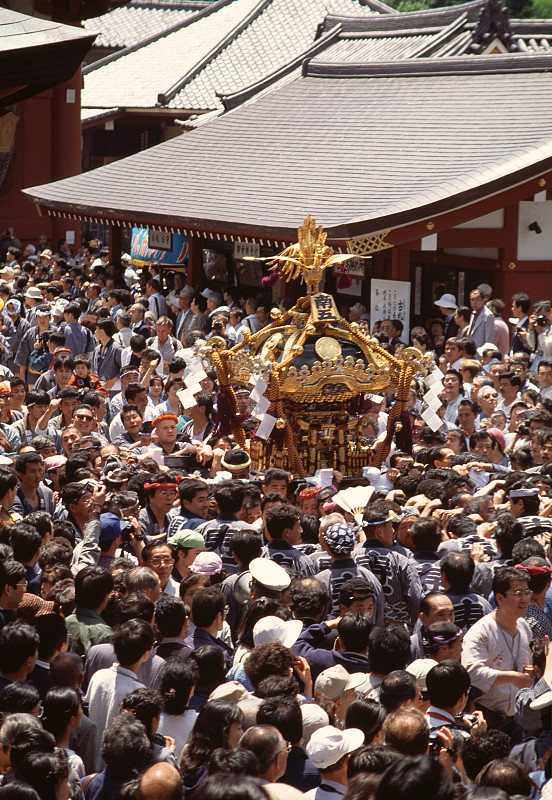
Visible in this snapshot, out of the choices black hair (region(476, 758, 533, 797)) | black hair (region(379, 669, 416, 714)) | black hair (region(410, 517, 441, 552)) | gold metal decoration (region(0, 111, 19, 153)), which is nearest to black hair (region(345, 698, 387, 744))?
black hair (region(379, 669, 416, 714))

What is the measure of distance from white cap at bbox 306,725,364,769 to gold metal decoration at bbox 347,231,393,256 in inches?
375

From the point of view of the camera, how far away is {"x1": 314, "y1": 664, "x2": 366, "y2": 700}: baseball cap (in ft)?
16.1

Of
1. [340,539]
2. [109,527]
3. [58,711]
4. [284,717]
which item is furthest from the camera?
[109,527]

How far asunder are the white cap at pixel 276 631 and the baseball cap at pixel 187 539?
49.0 inches

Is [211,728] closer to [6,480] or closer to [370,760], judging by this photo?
[370,760]

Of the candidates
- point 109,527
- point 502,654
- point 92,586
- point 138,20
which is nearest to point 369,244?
point 109,527

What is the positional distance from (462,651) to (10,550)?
2375 mm

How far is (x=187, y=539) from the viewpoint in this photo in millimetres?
6320

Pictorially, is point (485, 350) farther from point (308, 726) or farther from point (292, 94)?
point (292, 94)

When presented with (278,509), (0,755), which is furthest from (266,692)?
(278,509)

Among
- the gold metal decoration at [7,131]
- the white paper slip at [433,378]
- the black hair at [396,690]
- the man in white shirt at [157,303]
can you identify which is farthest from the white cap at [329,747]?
the gold metal decoration at [7,131]

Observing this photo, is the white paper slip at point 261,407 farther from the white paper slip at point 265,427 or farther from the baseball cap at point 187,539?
the baseball cap at point 187,539

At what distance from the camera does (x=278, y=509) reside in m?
6.34

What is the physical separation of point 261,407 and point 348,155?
895cm
